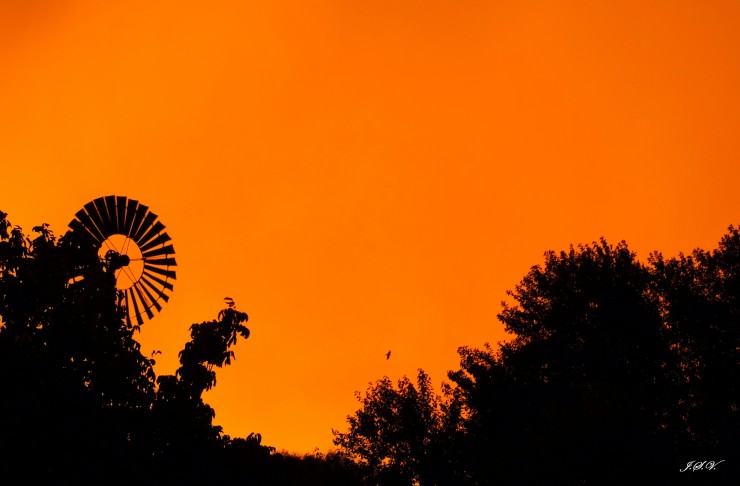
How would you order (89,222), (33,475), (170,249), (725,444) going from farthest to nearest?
1. (725,444)
2. (170,249)
3. (89,222)
4. (33,475)

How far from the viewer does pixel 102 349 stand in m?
10.9

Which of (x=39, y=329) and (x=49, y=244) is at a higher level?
(x=49, y=244)

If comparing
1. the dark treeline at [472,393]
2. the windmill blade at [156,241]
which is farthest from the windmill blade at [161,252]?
the dark treeline at [472,393]

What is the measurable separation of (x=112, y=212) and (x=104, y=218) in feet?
1.04

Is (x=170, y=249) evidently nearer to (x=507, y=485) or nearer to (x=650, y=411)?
(x=507, y=485)

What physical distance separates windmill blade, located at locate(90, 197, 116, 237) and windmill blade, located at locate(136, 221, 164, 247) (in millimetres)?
1069

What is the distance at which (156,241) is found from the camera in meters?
20.8

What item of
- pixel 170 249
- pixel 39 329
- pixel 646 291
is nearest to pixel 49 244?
pixel 39 329

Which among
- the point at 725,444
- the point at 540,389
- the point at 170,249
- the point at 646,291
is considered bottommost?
the point at 725,444

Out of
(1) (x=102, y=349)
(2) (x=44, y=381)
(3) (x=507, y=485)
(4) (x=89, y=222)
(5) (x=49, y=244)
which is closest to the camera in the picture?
(2) (x=44, y=381)

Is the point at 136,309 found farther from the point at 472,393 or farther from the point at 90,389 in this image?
the point at 472,393

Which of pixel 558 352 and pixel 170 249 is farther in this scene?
pixel 558 352

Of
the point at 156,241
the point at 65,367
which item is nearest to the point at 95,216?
the point at 156,241

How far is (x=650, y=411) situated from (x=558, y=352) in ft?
15.3
